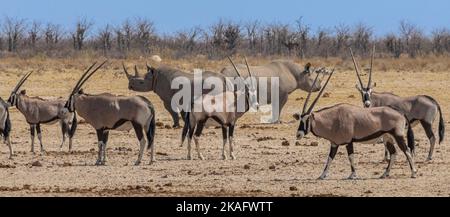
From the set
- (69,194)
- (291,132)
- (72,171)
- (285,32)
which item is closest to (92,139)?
(291,132)

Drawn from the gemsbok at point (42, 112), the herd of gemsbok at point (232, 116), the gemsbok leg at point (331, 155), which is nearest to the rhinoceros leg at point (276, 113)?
the herd of gemsbok at point (232, 116)

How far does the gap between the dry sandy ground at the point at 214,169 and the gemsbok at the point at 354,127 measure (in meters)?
0.40

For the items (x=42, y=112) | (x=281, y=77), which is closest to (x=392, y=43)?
(x=281, y=77)

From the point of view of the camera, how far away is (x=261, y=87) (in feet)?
83.0

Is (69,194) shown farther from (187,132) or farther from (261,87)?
(261,87)

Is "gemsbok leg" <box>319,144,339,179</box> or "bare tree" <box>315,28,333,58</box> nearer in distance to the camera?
"gemsbok leg" <box>319,144,339,179</box>

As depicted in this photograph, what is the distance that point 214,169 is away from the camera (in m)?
16.4

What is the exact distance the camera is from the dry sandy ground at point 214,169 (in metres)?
13.8

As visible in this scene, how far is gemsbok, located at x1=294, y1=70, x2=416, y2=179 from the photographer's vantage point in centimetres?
1471

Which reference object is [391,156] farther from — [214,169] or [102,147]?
[102,147]

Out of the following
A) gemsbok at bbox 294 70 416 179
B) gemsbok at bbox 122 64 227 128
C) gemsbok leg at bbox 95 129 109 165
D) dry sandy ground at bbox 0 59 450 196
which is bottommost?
dry sandy ground at bbox 0 59 450 196

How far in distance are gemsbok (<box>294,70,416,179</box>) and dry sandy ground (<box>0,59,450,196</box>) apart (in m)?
0.40

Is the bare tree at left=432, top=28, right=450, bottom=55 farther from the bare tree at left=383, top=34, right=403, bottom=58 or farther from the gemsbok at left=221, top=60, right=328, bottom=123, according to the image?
the gemsbok at left=221, top=60, right=328, bottom=123

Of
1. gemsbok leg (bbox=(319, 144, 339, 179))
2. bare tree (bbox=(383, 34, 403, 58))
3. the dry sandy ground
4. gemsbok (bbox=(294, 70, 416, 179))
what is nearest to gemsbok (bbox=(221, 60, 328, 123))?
the dry sandy ground
